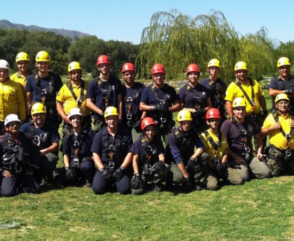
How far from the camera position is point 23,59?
30.3ft

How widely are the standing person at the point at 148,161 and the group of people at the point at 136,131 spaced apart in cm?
2

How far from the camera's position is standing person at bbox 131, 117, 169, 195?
770cm

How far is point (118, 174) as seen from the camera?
7.76 meters

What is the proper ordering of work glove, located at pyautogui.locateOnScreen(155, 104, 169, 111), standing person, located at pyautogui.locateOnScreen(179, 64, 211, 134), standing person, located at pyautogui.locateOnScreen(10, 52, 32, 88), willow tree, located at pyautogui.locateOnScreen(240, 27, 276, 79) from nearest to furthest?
work glove, located at pyautogui.locateOnScreen(155, 104, 169, 111)
standing person, located at pyautogui.locateOnScreen(179, 64, 211, 134)
standing person, located at pyautogui.locateOnScreen(10, 52, 32, 88)
willow tree, located at pyautogui.locateOnScreen(240, 27, 276, 79)

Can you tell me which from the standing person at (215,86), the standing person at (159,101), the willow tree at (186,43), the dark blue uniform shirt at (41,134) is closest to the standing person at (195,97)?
the standing person at (159,101)

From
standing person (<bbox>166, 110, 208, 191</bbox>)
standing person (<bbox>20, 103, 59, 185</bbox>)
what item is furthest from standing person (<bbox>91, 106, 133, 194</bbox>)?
standing person (<bbox>20, 103, 59, 185</bbox>)

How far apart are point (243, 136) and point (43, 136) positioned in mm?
4085

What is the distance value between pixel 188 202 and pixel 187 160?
109cm

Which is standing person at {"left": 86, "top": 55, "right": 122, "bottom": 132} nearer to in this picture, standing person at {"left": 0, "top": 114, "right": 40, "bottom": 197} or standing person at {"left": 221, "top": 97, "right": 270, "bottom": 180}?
standing person at {"left": 0, "top": 114, "right": 40, "bottom": 197}

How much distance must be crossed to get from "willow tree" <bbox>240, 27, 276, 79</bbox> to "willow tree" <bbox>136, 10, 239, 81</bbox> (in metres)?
8.35

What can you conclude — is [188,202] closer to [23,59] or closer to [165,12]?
[23,59]

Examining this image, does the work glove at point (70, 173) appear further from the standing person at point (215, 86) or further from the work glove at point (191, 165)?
the standing person at point (215, 86)

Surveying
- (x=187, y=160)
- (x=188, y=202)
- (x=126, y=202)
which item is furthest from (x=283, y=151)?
(x=126, y=202)

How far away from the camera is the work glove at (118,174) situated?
25.5 ft
